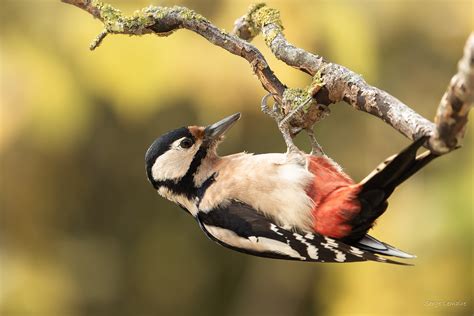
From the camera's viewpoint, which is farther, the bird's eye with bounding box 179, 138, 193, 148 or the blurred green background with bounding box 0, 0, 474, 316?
the blurred green background with bounding box 0, 0, 474, 316

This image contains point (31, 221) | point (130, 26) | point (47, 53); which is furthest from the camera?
point (31, 221)

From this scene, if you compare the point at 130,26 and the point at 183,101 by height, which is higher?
the point at 183,101

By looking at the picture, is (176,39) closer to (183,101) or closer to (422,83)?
(183,101)

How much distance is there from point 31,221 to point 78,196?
20.0 inches

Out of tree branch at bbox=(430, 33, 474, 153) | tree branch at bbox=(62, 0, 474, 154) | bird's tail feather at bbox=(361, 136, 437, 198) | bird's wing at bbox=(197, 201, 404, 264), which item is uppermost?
tree branch at bbox=(62, 0, 474, 154)

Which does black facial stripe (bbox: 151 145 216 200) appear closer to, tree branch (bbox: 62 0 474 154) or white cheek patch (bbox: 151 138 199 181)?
white cheek patch (bbox: 151 138 199 181)

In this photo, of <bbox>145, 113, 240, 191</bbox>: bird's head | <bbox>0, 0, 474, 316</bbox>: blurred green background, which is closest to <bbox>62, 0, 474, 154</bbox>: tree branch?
<bbox>145, 113, 240, 191</bbox>: bird's head

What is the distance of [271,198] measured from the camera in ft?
10.7

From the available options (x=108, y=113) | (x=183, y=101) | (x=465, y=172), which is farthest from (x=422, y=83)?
(x=108, y=113)

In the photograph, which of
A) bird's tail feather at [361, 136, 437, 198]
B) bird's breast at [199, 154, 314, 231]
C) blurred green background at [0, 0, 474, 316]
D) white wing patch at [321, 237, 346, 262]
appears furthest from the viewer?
blurred green background at [0, 0, 474, 316]

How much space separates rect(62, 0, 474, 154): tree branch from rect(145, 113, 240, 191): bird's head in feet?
1.05

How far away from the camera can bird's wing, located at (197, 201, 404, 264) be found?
3.11 meters

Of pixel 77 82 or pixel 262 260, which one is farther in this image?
pixel 262 260

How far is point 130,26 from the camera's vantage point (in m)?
3.20
